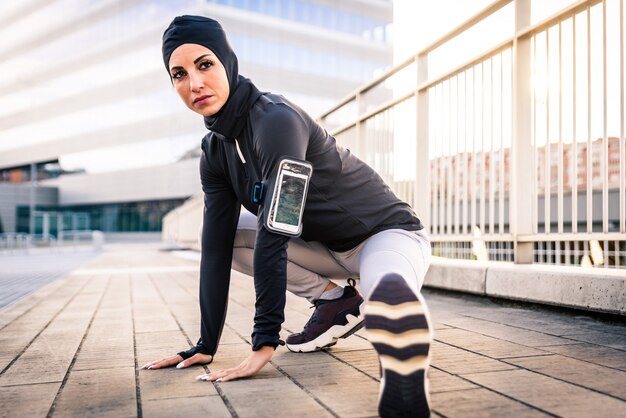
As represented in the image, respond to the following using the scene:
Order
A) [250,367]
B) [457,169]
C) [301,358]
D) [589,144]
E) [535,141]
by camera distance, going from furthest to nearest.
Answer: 1. [457,169]
2. [535,141]
3. [589,144]
4. [301,358]
5. [250,367]

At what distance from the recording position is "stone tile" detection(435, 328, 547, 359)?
2.55m

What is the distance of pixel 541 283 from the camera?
3600mm

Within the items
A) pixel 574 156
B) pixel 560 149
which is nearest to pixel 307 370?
pixel 574 156

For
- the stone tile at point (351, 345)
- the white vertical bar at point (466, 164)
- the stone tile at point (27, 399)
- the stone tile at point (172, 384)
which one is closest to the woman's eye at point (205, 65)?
the stone tile at point (172, 384)

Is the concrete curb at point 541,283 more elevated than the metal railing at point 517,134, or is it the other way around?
the metal railing at point 517,134

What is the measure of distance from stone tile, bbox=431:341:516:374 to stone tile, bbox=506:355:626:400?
89 mm

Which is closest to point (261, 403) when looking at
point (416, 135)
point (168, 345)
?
point (168, 345)

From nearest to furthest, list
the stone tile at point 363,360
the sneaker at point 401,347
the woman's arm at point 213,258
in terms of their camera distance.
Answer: the sneaker at point 401,347, the stone tile at point 363,360, the woman's arm at point 213,258

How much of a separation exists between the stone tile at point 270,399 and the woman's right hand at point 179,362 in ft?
1.08

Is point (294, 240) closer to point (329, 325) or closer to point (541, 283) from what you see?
Result: point (329, 325)

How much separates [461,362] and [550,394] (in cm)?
55

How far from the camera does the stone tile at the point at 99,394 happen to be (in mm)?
1815

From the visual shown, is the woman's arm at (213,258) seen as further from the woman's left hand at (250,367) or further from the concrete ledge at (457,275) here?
the concrete ledge at (457,275)

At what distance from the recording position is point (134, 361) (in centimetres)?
260
